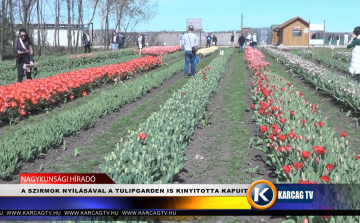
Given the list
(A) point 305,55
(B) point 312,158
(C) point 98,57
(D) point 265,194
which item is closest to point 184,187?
(D) point 265,194

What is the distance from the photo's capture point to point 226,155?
18.0 feet

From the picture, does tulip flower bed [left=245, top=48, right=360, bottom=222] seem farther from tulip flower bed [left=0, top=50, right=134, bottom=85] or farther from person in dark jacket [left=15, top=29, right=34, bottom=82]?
tulip flower bed [left=0, top=50, right=134, bottom=85]

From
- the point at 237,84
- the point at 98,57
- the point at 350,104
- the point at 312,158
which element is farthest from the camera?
the point at 98,57

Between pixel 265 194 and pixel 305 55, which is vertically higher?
pixel 305 55

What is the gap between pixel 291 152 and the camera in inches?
159

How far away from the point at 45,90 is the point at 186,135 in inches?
175

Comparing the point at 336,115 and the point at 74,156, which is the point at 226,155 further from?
the point at 336,115

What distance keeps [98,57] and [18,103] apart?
52.6 ft

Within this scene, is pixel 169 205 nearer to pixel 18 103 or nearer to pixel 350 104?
pixel 18 103

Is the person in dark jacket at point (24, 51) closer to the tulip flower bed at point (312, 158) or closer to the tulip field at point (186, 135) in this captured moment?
the tulip field at point (186, 135)

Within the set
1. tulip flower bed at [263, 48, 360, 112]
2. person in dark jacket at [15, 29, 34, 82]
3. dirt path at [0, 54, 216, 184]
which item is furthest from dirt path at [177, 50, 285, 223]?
person in dark jacket at [15, 29, 34, 82]

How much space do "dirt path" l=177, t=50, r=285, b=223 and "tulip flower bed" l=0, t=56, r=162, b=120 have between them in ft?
11.5

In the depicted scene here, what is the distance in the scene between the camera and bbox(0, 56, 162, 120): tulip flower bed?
740 centimetres

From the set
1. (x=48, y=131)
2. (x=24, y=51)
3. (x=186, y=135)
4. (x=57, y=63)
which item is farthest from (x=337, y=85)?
(x=57, y=63)
